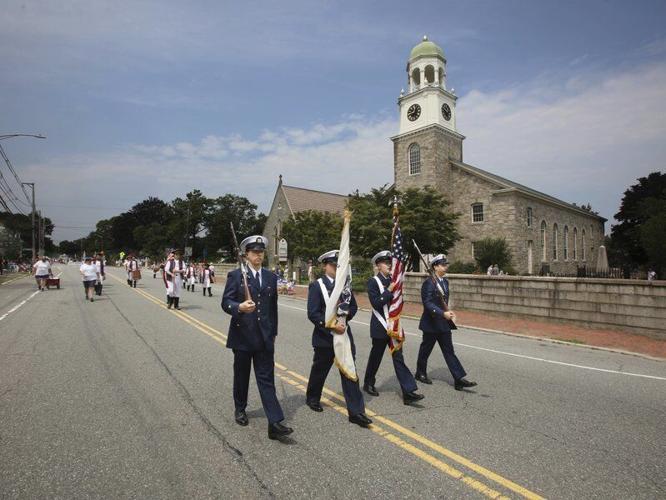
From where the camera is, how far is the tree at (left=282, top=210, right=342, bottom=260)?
3459cm

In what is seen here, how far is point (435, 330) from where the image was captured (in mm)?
6363

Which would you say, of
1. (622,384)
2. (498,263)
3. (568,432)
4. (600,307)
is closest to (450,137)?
(498,263)

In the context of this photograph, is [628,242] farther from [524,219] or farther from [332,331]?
[332,331]

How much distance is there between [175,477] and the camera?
11.6ft

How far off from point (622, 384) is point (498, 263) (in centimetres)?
2726

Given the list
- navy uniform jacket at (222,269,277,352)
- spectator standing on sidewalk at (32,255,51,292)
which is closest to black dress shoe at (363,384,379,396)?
navy uniform jacket at (222,269,277,352)

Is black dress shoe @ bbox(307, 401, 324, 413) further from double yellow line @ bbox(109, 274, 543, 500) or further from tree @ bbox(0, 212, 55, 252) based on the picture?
tree @ bbox(0, 212, 55, 252)

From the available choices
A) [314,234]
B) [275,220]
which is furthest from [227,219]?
[314,234]

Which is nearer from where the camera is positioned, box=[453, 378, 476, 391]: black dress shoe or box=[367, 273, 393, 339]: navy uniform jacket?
box=[367, 273, 393, 339]: navy uniform jacket

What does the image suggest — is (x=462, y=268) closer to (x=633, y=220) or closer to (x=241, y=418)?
(x=241, y=418)

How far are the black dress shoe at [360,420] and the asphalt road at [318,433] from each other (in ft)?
0.24

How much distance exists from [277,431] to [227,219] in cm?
6349

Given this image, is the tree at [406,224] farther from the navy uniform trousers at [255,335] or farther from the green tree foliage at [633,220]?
the green tree foliage at [633,220]

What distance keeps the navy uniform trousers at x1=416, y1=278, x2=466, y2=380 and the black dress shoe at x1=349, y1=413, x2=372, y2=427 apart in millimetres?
1954
